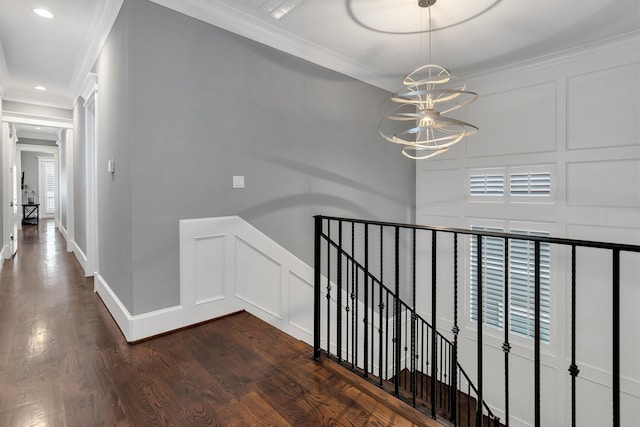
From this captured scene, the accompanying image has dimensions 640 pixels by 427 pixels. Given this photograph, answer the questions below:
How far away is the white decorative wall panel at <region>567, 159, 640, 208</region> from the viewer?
10.3ft

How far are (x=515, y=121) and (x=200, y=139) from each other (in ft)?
12.0

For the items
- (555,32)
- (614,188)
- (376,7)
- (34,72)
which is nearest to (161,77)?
(376,7)

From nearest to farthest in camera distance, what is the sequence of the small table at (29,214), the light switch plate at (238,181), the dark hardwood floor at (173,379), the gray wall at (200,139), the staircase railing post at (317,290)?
the dark hardwood floor at (173,379)
the staircase railing post at (317,290)
the gray wall at (200,139)
the light switch plate at (238,181)
the small table at (29,214)

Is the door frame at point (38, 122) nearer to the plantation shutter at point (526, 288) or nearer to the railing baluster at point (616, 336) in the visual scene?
the railing baluster at point (616, 336)

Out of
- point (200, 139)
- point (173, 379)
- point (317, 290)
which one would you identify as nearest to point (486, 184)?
point (317, 290)

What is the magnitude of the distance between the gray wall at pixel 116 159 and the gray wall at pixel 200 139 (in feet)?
0.05

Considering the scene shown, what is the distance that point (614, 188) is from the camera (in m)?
3.24

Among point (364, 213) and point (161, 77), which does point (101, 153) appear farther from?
point (364, 213)

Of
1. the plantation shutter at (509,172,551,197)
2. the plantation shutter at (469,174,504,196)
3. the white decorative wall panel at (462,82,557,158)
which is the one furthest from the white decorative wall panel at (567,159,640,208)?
the plantation shutter at (469,174,504,196)

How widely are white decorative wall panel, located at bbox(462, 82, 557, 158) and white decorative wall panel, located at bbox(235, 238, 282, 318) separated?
10.1 feet

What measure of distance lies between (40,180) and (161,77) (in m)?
11.2

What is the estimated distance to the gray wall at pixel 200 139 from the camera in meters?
2.36

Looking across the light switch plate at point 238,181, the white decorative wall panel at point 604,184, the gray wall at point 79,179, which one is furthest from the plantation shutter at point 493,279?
the gray wall at point 79,179

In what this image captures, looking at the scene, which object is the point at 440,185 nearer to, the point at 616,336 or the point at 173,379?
the point at 616,336
